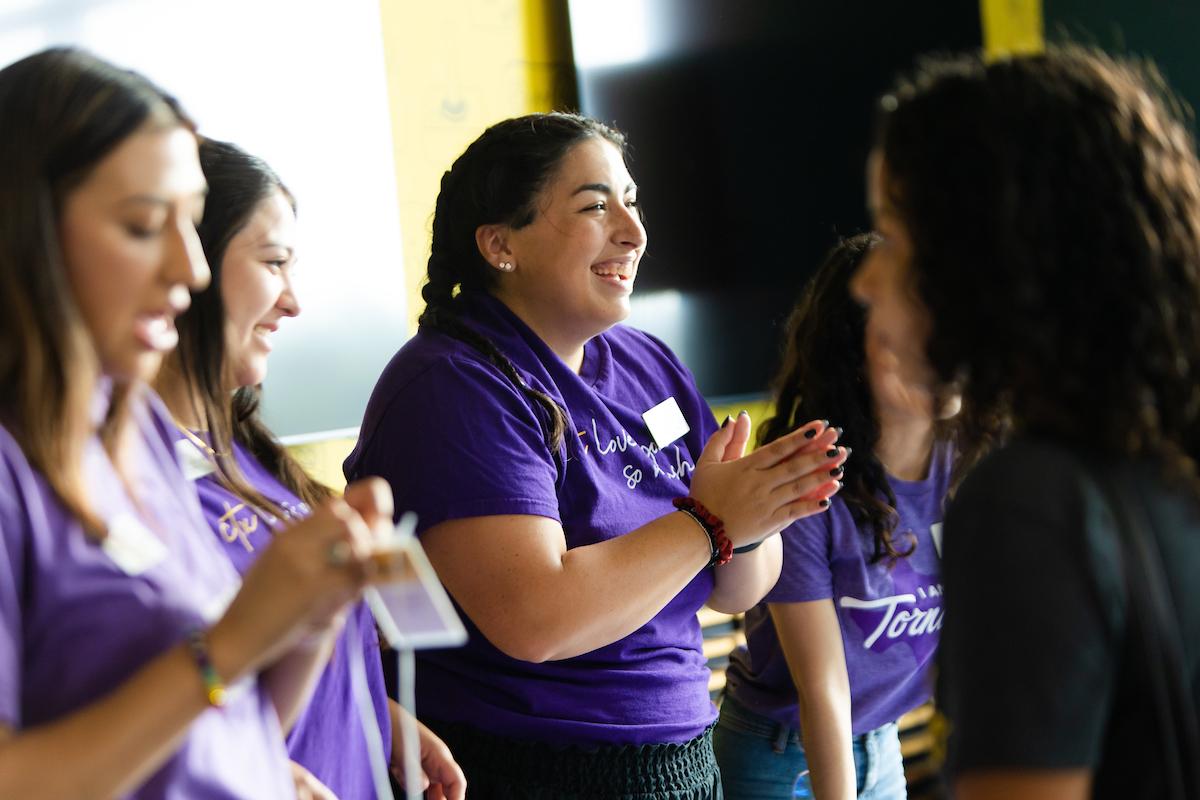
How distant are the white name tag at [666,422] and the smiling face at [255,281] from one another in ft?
1.91

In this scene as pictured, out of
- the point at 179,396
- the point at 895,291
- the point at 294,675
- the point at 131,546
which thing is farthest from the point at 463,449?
the point at 895,291

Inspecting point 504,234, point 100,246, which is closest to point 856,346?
point 504,234

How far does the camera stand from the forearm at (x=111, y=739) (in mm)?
865

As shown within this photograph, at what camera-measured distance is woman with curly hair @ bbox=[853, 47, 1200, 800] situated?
87 cm

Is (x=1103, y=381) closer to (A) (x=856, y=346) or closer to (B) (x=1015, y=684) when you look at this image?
(B) (x=1015, y=684)

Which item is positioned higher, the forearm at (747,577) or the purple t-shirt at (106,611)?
the purple t-shirt at (106,611)

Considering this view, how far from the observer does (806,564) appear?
6.42ft

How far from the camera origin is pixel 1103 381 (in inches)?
37.3

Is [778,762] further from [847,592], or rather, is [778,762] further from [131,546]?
[131,546]

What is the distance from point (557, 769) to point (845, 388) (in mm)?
810

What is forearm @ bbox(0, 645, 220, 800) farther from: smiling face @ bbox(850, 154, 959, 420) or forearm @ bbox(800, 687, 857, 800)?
forearm @ bbox(800, 687, 857, 800)

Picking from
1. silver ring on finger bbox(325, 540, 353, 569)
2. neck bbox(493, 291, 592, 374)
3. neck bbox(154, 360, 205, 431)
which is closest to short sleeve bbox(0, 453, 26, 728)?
silver ring on finger bbox(325, 540, 353, 569)

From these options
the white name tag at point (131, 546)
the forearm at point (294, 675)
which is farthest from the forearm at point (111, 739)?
the forearm at point (294, 675)

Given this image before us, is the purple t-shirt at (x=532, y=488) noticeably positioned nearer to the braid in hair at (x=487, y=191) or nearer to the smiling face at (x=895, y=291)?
the braid in hair at (x=487, y=191)
